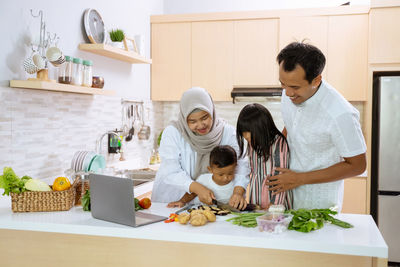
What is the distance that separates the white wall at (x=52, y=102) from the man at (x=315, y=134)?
55.5 inches

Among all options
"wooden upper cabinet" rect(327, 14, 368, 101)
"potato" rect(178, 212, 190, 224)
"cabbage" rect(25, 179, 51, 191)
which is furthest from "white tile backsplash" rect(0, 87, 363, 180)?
"wooden upper cabinet" rect(327, 14, 368, 101)

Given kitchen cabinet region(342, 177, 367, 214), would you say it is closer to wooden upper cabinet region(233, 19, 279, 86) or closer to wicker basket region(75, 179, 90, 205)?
wooden upper cabinet region(233, 19, 279, 86)

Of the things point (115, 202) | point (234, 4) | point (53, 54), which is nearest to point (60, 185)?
point (115, 202)

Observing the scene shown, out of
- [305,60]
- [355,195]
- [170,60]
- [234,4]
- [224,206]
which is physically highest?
[234,4]

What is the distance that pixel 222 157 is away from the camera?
2.02 metres

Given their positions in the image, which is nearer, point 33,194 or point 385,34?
point 33,194

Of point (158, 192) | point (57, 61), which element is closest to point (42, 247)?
point (158, 192)

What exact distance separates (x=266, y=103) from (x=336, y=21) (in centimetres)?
110

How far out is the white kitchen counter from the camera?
4.43 ft

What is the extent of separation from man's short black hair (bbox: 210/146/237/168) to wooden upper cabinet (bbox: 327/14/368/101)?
230cm

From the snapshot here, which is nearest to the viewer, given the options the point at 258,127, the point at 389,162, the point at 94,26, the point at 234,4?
the point at 258,127

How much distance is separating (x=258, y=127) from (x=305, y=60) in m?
0.39

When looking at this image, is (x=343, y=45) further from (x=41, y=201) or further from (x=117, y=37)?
(x=41, y=201)

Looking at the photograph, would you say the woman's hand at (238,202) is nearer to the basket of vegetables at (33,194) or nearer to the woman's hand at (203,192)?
the woman's hand at (203,192)
